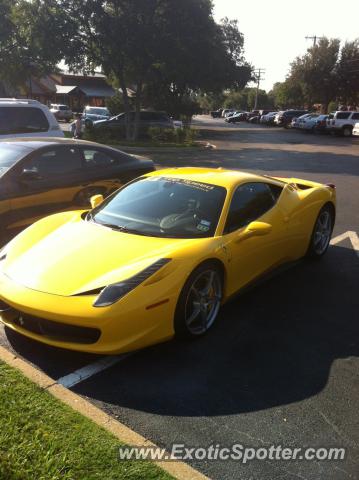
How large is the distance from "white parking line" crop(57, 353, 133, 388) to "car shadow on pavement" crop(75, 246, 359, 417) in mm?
58

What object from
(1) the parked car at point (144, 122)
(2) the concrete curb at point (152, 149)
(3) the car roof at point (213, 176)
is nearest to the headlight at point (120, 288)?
(3) the car roof at point (213, 176)

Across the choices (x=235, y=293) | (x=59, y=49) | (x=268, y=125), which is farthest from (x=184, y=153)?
(x=268, y=125)

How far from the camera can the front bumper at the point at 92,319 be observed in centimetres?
338

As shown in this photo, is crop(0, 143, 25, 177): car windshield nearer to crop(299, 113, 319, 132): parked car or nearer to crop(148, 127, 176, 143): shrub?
crop(148, 127, 176, 143): shrub

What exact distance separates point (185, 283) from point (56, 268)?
1.02 m

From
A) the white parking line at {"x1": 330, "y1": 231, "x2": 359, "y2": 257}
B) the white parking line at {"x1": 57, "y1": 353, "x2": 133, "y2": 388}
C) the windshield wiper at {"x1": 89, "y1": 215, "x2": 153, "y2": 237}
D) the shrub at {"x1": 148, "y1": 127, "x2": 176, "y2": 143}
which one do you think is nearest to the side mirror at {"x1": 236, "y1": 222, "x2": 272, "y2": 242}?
the windshield wiper at {"x1": 89, "y1": 215, "x2": 153, "y2": 237}

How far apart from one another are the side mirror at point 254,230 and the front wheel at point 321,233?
171 cm

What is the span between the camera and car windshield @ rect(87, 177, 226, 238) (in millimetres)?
4285

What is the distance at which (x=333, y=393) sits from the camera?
3387 millimetres

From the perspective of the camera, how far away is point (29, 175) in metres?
6.08

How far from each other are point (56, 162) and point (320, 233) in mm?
3635

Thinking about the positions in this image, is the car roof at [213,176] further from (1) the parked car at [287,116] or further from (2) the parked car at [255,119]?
(2) the parked car at [255,119]

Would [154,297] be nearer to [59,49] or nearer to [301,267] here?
[301,267]

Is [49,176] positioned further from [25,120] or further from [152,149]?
[152,149]
